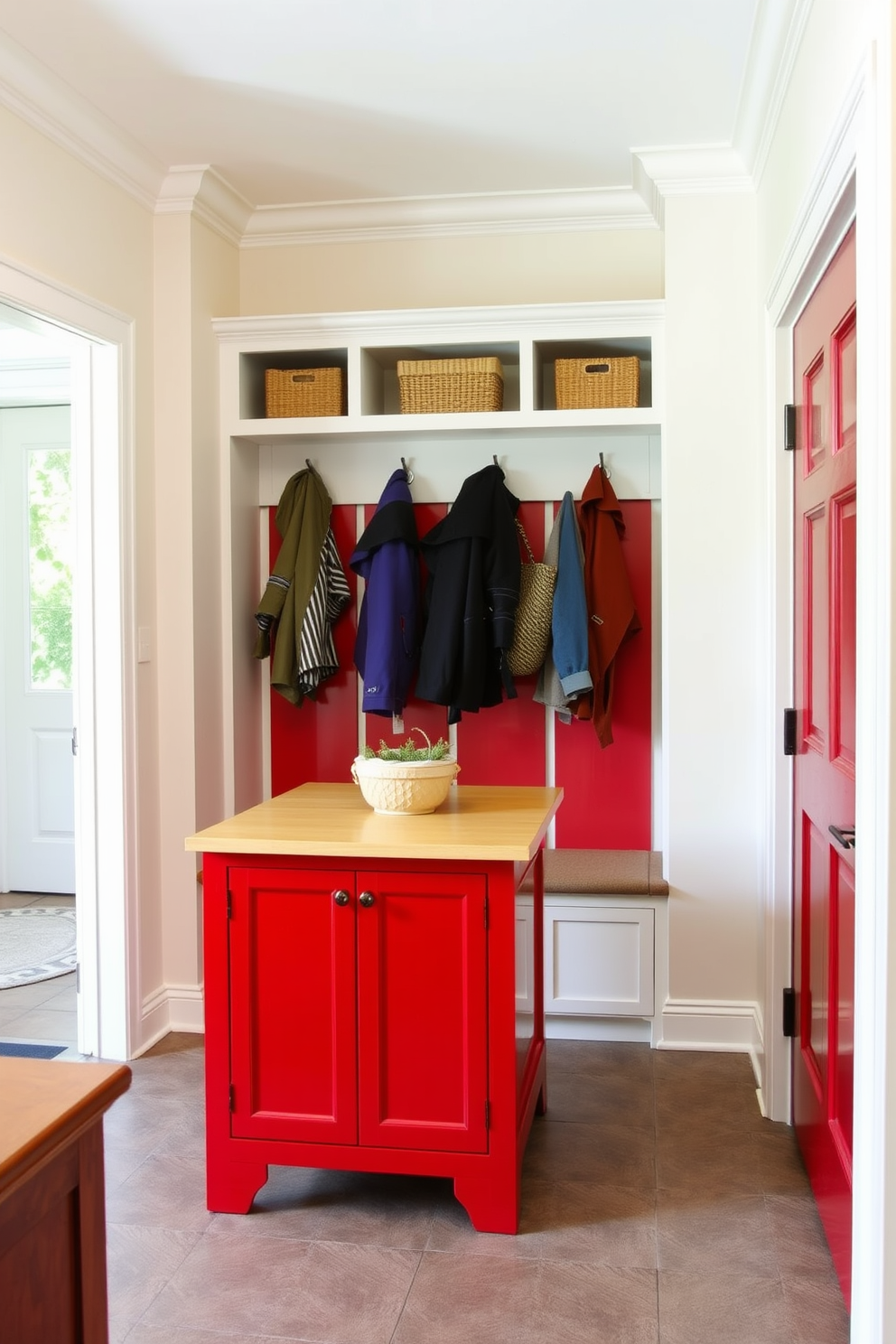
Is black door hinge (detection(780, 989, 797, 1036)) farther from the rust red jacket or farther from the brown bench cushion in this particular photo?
the rust red jacket

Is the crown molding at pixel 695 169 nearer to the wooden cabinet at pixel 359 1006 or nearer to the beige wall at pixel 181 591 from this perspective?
the beige wall at pixel 181 591

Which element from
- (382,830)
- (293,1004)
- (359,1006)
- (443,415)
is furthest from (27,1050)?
(443,415)

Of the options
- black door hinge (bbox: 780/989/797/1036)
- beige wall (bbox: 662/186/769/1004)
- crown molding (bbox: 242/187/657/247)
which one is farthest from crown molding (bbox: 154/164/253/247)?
black door hinge (bbox: 780/989/797/1036)

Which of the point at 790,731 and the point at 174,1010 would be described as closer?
the point at 790,731

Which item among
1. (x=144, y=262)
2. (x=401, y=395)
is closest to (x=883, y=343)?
(x=401, y=395)

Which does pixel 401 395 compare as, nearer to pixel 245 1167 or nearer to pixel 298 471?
pixel 298 471

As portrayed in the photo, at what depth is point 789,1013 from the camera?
282 cm

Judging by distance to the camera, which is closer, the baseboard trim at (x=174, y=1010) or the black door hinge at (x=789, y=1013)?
the black door hinge at (x=789, y=1013)

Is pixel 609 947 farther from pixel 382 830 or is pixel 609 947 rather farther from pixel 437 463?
pixel 437 463

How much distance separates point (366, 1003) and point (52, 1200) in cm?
129

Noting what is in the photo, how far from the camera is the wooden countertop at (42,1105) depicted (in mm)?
1028

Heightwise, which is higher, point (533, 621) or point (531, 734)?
point (533, 621)

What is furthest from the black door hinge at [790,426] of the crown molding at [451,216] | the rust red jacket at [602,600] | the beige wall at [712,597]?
the crown molding at [451,216]

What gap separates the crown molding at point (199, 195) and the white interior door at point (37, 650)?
5.93 feet
